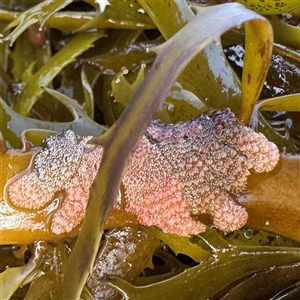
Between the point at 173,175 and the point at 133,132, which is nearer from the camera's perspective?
the point at 133,132

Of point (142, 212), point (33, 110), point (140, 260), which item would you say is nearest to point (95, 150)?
point (142, 212)

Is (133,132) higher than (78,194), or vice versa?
(133,132)

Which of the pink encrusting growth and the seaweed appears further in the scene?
the pink encrusting growth

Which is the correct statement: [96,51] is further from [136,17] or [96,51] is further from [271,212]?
[271,212]

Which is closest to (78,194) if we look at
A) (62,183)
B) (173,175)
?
(62,183)

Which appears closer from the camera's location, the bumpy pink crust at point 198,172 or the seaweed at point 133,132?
the seaweed at point 133,132

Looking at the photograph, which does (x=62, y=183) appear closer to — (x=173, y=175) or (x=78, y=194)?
(x=78, y=194)
